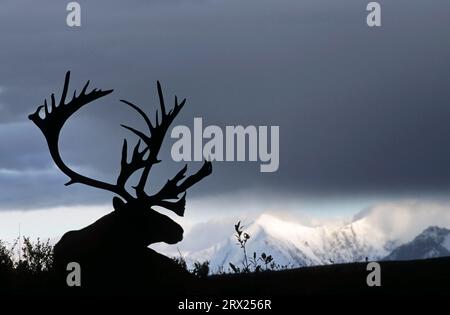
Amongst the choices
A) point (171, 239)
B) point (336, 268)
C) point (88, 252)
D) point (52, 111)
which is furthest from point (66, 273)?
point (336, 268)

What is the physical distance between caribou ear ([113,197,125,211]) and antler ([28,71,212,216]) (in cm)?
26

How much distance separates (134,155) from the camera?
1612 centimetres

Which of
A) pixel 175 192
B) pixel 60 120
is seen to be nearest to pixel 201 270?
pixel 175 192

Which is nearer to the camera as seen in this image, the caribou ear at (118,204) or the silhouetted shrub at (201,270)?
the silhouetted shrub at (201,270)

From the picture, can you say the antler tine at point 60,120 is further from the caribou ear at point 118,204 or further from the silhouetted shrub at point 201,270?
the silhouetted shrub at point 201,270

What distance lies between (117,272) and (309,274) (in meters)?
2.77

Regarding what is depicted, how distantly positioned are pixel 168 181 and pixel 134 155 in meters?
0.62

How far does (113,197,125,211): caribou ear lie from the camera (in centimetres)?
→ 1568

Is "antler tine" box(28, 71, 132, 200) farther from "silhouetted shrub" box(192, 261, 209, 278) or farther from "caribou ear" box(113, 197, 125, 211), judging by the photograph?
"silhouetted shrub" box(192, 261, 209, 278)

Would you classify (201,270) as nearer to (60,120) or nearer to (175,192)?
(175,192)

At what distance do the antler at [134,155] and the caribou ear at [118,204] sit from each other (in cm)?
26

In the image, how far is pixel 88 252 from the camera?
612 inches

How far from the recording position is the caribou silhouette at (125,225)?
607 inches
